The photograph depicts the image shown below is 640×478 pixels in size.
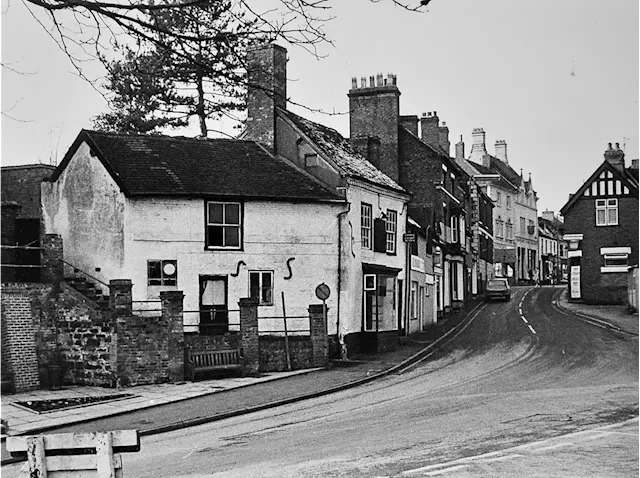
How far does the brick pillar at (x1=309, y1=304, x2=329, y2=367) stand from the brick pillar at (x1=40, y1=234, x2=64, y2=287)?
26.3ft

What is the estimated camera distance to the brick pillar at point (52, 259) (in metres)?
25.5

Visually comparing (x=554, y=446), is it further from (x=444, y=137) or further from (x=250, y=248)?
(x=444, y=137)

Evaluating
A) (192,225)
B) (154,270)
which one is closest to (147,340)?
(154,270)

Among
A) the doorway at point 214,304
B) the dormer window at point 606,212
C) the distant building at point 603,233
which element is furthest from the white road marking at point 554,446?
the dormer window at point 606,212

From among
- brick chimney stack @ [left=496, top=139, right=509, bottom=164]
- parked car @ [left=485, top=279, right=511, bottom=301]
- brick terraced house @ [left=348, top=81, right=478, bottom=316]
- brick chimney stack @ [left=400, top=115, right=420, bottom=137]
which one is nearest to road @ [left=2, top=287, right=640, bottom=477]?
brick terraced house @ [left=348, top=81, right=478, bottom=316]

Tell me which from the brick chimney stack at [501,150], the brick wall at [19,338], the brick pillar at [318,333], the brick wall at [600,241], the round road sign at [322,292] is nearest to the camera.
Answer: the brick wall at [19,338]

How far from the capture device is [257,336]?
26.1 meters

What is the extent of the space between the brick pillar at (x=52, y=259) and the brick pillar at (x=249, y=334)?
5634mm

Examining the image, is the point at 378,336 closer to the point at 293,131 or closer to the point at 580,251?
the point at 293,131

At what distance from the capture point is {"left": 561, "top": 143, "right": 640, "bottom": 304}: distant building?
172ft

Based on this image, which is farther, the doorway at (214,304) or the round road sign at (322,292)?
the doorway at (214,304)

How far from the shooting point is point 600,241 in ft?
175

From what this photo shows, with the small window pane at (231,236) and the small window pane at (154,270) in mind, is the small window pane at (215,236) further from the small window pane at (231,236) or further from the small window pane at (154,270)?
the small window pane at (154,270)

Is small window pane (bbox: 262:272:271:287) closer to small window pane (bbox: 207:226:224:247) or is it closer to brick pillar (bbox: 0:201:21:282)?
small window pane (bbox: 207:226:224:247)
